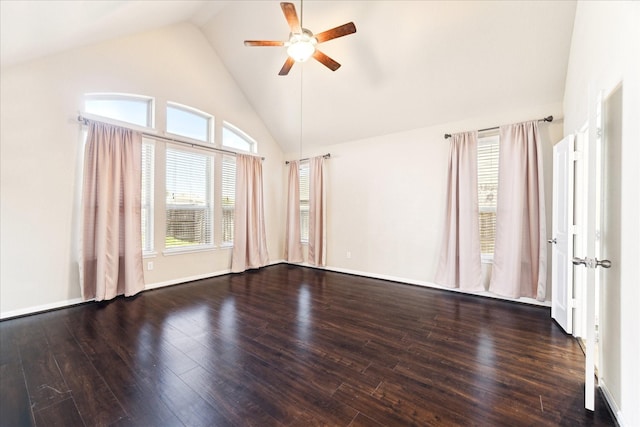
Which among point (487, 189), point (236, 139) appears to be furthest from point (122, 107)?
point (487, 189)

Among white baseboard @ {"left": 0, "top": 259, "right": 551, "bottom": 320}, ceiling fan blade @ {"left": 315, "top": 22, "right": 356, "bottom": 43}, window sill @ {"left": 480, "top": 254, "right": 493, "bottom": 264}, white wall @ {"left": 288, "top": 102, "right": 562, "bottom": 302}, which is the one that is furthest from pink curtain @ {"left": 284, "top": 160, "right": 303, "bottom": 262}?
window sill @ {"left": 480, "top": 254, "right": 493, "bottom": 264}

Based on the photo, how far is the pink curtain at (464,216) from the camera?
3652mm

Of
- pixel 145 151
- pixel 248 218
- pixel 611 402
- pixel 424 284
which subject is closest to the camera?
pixel 611 402

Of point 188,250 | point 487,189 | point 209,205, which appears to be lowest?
point 188,250

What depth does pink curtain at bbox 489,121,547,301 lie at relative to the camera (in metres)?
3.21

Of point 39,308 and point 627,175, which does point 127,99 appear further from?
point 627,175

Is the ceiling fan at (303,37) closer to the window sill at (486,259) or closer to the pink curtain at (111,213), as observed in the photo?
the pink curtain at (111,213)

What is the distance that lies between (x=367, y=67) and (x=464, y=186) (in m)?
2.22

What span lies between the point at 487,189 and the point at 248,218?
13.7 ft

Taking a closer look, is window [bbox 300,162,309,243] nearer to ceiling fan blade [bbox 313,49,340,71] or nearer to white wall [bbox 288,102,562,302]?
white wall [bbox 288,102,562,302]

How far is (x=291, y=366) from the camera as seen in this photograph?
6.49 ft

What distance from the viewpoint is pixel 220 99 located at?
4.82m

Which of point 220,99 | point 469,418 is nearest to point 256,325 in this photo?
point 469,418

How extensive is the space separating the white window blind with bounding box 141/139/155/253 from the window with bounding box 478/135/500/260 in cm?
500
